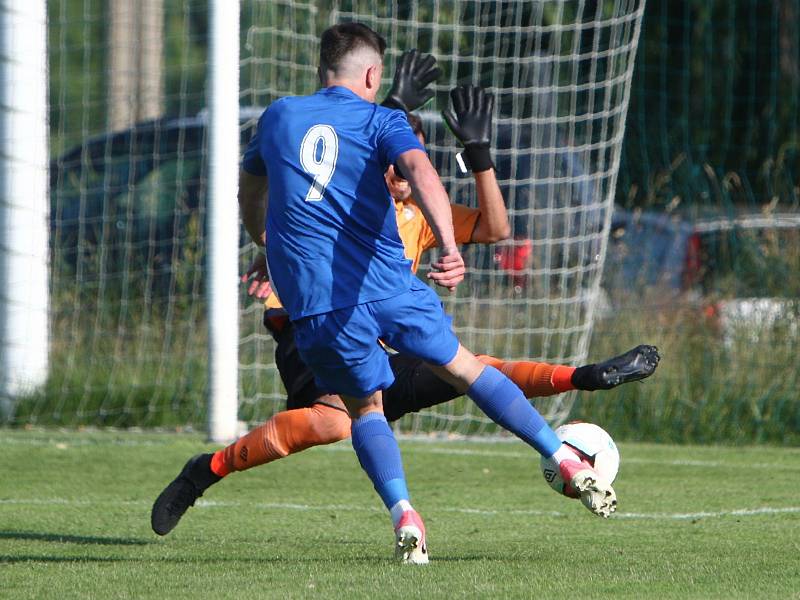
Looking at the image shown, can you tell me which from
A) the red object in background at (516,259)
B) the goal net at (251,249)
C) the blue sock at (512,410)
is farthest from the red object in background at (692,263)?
the blue sock at (512,410)

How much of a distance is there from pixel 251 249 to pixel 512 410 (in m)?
5.00

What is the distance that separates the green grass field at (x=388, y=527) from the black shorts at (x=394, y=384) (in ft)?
1.70

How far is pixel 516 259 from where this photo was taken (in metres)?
9.93

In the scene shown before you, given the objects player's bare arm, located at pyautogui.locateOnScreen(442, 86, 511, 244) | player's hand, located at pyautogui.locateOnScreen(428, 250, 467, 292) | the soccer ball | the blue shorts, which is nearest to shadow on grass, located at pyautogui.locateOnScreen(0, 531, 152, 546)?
the blue shorts

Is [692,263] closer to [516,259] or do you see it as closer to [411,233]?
[516,259]

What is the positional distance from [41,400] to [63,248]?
1.46 metres

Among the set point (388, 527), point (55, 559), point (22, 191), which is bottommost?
point (388, 527)

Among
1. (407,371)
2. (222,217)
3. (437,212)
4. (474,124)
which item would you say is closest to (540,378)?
(407,371)

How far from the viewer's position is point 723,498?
6762 millimetres

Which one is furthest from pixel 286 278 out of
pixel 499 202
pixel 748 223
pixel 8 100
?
pixel 748 223

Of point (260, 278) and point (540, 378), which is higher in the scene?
point (260, 278)

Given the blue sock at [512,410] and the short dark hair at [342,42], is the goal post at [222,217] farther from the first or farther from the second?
the blue sock at [512,410]

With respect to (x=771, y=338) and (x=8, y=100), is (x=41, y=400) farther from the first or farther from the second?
(x=771, y=338)

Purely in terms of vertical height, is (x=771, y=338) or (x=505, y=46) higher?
(x=505, y=46)
